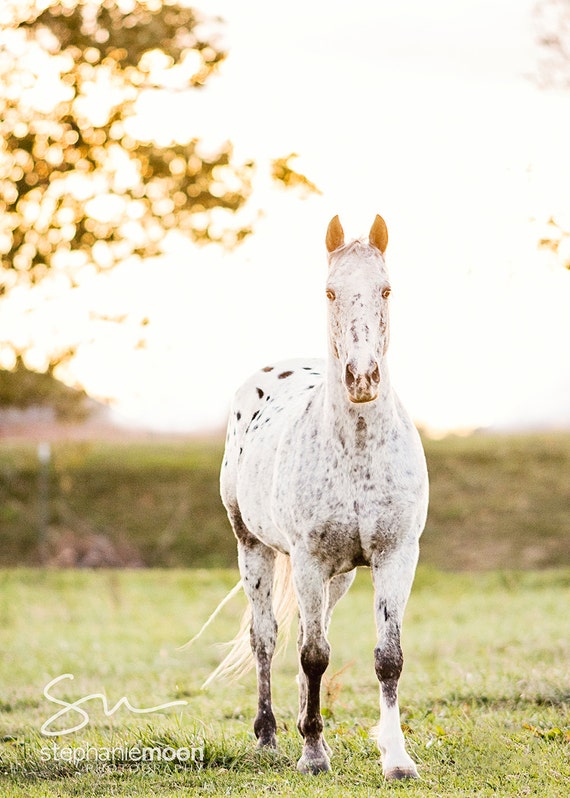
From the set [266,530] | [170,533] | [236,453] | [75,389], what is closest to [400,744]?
[266,530]

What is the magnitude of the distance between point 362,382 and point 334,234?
0.87 meters

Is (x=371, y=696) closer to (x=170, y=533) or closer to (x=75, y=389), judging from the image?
(x=75, y=389)

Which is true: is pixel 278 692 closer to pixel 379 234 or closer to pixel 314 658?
pixel 314 658

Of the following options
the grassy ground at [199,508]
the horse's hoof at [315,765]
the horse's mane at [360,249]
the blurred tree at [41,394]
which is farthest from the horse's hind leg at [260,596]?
the grassy ground at [199,508]

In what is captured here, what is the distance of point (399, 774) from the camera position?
4594 millimetres

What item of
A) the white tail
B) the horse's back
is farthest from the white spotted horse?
the white tail

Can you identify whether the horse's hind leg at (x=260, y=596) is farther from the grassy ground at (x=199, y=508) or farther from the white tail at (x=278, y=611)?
the grassy ground at (x=199, y=508)

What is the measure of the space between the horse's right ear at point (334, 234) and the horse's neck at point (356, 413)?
1.76 feet

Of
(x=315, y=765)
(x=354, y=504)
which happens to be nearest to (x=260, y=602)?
(x=315, y=765)

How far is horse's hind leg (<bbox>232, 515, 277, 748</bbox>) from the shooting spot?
5.79m

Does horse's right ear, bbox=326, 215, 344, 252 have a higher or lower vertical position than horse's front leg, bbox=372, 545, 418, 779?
higher

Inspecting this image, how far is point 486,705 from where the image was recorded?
261 inches

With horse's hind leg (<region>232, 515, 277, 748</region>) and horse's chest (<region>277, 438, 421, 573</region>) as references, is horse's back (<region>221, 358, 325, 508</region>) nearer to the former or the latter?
horse's hind leg (<region>232, 515, 277, 748</region>)

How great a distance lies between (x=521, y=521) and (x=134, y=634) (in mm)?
9248
